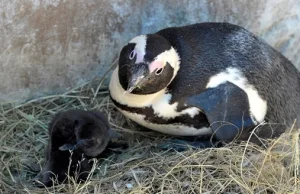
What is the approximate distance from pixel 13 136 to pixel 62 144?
0.50 metres

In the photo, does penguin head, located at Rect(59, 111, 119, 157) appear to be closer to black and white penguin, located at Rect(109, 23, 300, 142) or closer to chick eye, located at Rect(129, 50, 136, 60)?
black and white penguin, located at Rect(109, 23, 300, 142)

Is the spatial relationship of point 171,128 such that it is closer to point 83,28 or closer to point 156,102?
point 156,102

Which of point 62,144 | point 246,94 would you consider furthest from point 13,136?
point 246,94

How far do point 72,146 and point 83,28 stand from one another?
84cm

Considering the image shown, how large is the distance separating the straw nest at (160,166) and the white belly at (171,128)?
0.10m

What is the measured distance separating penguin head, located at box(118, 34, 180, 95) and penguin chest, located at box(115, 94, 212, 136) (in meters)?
0.13

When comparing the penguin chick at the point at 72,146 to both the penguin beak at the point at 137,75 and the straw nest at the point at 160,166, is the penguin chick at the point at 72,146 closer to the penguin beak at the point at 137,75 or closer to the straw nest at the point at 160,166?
the straw nest at the point at 160,166

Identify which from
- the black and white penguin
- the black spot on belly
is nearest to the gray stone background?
the black and white penguin

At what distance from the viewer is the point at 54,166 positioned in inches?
Result: 138

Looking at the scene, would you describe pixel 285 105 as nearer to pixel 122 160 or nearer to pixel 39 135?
pixel 122 160

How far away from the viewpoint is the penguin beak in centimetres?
349

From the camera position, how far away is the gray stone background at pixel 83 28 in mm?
3945

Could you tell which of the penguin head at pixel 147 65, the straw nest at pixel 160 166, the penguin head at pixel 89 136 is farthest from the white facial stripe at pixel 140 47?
the straw nest at pixel 160 166

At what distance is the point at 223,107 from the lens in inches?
145
